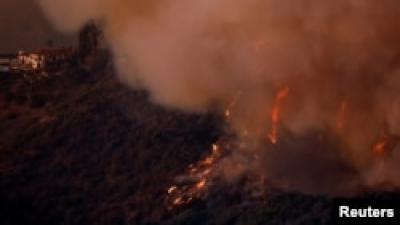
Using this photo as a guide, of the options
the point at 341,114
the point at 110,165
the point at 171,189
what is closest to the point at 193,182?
the point at 171,189

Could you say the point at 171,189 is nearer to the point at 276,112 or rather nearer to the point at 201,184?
the point at 201,184

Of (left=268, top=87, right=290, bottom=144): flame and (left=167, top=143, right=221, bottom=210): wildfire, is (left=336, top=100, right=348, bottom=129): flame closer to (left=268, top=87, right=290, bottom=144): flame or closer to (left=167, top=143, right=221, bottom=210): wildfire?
(left=268, top=87, right=290, bottom=144): flame

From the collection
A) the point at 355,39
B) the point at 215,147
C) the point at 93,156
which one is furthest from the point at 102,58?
the point at 355,39

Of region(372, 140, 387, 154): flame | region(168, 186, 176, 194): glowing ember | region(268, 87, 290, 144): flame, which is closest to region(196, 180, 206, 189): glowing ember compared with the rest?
region(168, 186, 176, 194): glowing ember

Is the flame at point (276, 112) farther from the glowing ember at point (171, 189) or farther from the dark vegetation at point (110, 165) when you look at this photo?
the glowing ember at point (171, 189)

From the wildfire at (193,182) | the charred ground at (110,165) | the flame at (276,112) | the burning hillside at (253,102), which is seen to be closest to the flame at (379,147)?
the burning hillside at (253,102)
